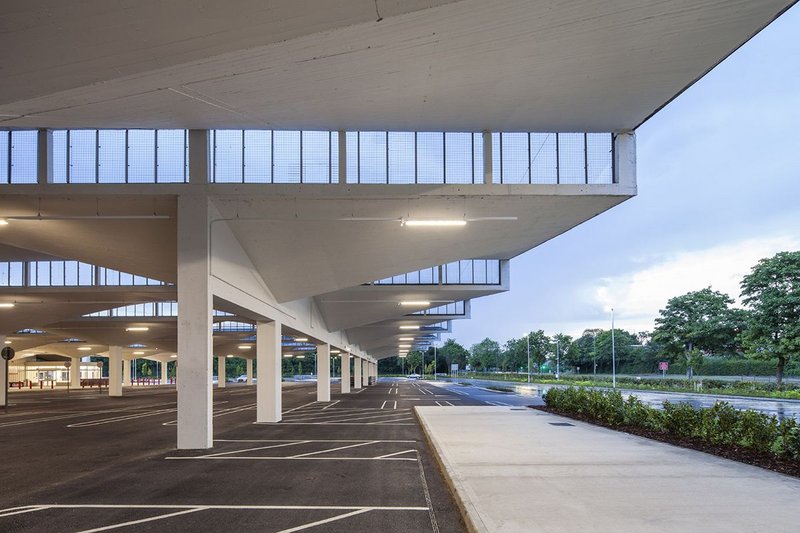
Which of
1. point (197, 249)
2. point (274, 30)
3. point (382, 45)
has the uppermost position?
point (382, 45)

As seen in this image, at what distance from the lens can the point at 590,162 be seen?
16.4m

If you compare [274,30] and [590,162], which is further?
[590,162]

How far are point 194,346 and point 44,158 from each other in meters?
5.57

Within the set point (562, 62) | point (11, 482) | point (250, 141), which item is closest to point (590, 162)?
point (562, 62)

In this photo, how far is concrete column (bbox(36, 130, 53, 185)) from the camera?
604 inches

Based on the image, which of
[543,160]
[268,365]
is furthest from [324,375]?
[543,160]

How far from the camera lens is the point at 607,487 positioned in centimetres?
948

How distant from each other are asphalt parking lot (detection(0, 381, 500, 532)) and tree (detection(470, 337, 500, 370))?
432 ft

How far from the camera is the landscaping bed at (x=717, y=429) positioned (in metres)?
11.6

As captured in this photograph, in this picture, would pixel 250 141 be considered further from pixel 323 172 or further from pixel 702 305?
pixel 702 305

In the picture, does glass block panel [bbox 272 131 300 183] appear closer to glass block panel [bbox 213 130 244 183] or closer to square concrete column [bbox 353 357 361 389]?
glass block panel [bbox 213 130 244 183]

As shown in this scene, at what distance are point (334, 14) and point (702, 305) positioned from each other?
6389 centimetres

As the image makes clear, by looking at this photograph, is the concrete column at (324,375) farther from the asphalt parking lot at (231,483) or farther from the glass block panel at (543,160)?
the glass block panel at (543,160)

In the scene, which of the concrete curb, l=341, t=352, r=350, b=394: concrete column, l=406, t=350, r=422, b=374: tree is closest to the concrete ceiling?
the concrete curb
